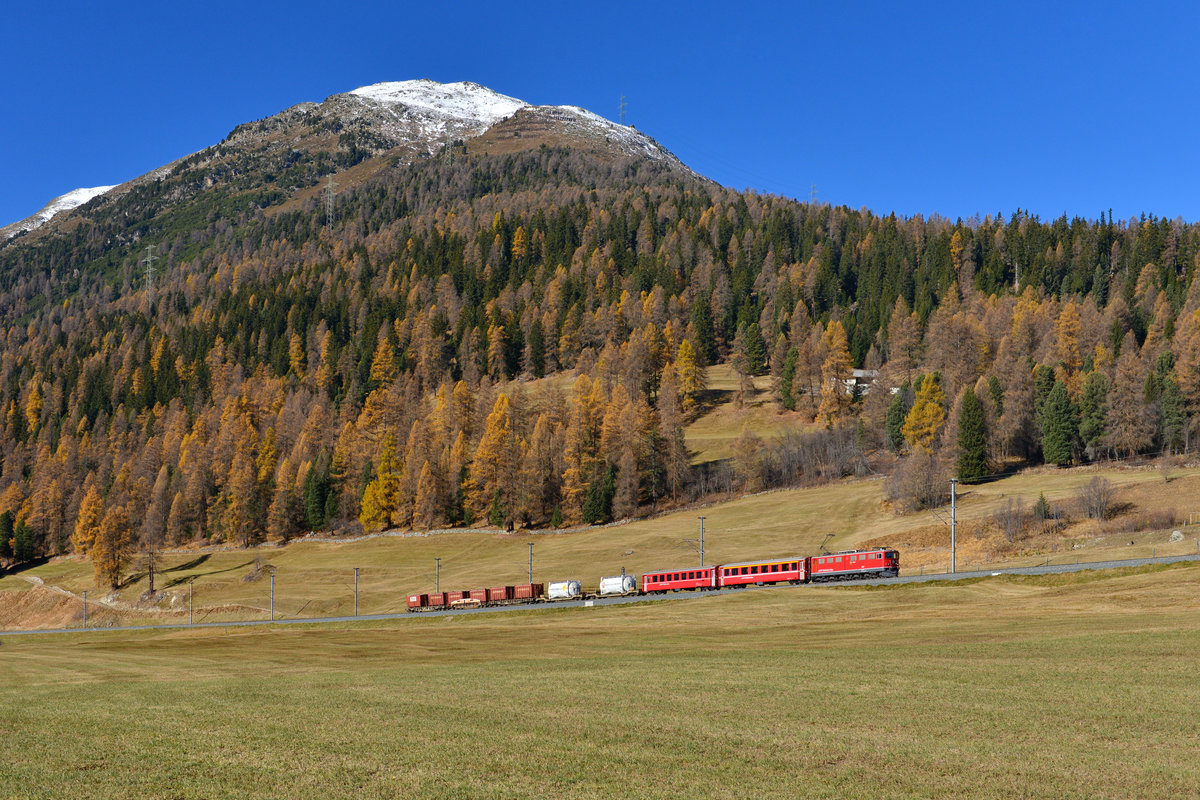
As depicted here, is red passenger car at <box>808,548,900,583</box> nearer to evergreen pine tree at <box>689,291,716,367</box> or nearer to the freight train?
the freight train

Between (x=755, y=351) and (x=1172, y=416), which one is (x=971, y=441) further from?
(x=755, y=351)

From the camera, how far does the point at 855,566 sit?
251 feet

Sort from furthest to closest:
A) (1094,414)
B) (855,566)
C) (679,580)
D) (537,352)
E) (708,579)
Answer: (537,352), (1094,414), (679,580), (708,579), (855,566)

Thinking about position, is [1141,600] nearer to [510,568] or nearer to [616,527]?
[510,568]

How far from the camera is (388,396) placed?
6698 inches

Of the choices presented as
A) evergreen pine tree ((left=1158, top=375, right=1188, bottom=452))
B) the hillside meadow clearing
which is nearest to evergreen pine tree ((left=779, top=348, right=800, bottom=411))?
the hillside meadow clearing

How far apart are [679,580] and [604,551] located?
28.4m

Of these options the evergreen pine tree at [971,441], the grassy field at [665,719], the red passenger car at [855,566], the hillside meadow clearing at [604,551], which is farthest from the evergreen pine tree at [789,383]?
the grassy field at [665,719]

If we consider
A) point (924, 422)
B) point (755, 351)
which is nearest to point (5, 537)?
point (755, 351)

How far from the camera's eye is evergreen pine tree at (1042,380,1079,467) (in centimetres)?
11662

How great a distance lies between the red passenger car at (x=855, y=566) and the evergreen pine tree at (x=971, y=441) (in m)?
43.3

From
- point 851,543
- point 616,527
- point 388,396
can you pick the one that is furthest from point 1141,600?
point 388,396

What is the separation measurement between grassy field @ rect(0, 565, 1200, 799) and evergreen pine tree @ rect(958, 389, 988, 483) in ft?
244

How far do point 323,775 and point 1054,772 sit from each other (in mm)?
12752
